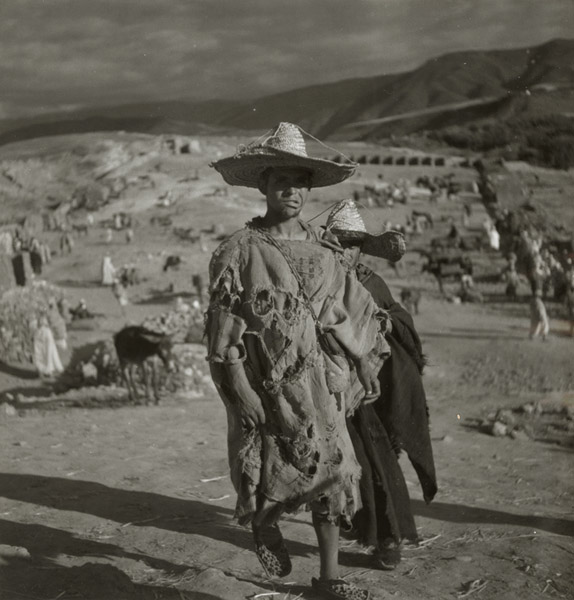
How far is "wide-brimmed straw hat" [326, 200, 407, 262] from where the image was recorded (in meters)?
4.04

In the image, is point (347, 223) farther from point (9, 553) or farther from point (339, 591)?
point (9, 553)

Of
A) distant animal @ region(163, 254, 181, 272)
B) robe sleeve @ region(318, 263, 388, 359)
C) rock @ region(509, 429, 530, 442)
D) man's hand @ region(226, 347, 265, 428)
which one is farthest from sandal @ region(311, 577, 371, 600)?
distant animal @ region(163, 254, 181, 272)

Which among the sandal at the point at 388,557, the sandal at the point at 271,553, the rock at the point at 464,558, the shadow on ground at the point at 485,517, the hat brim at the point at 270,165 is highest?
the hat brim at the point at 270,165

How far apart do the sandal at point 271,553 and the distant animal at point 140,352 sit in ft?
20.6

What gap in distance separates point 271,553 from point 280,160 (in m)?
1.54

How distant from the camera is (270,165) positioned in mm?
3242

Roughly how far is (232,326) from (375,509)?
1.27 metres

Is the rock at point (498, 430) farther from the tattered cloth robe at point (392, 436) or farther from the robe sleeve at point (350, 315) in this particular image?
the robe sleeve at point (350, 315)

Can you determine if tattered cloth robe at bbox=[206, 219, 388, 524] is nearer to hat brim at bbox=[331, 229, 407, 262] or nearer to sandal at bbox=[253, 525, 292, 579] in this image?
sandal at bbox=[253, 525, 292, 579]

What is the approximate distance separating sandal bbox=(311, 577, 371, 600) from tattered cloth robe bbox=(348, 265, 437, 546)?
547 mm

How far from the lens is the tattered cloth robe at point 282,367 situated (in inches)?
124

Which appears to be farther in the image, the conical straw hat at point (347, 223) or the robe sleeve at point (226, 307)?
the conical straw hat at point (347, 223)

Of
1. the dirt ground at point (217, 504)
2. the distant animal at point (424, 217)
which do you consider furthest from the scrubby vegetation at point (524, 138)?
the dirt ground at point (217, 504)

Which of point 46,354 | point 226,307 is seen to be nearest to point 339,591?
point 226,307
